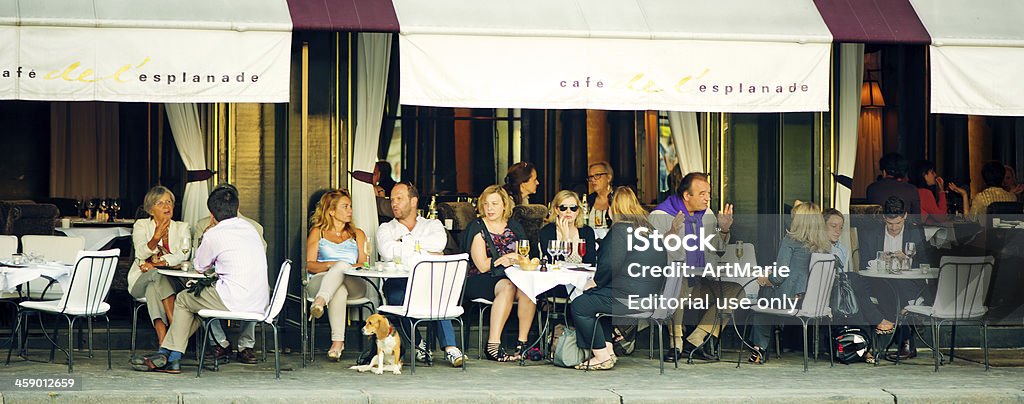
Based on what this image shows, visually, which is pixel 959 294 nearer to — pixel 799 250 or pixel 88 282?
pixel 799 250

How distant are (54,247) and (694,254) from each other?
4.75m

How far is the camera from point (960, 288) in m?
9.70

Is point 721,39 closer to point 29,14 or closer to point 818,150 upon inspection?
point 818,150

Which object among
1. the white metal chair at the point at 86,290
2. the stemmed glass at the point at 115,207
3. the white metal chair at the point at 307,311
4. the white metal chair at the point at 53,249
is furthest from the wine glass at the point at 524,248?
the stemmed glass at the point at 115,207

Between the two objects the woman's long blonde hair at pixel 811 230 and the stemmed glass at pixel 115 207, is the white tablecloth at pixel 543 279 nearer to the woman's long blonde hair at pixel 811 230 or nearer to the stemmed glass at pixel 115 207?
the woman's long blonde hair at pixel 811 230

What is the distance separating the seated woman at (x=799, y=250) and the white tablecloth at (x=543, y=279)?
4.29 feet

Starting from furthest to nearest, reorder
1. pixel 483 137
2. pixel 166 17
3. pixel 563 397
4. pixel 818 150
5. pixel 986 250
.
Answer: pixel 483 137 < pixel 818 150 < pixel 986 250 < pixel 166 17 < pixel 563 397

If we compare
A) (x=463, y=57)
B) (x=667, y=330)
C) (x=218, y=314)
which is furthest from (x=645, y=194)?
(x=218, y=314)

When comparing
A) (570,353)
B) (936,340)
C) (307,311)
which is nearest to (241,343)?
(307,311)

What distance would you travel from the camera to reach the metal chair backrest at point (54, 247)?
10.1 m

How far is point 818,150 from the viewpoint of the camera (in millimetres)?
11352

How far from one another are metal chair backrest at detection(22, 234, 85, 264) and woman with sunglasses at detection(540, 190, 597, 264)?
137 inches

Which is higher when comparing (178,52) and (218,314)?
(178,52)

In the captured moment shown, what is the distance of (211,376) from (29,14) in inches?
102
